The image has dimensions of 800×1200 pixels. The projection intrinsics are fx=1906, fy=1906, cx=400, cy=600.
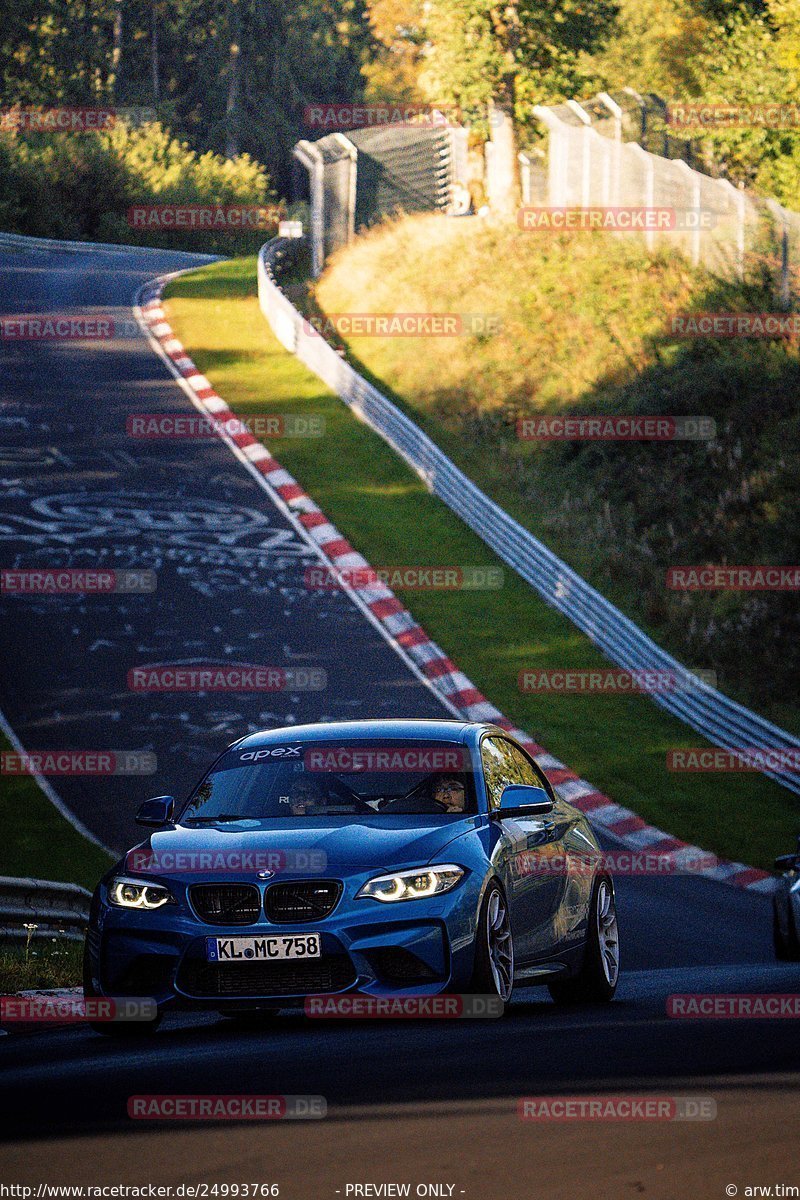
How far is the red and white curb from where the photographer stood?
60.2 ft

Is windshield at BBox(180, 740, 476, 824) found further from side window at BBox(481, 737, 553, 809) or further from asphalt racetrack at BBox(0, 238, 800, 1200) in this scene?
asphalt racetrack at BBox(0, 238, 800, 1200)

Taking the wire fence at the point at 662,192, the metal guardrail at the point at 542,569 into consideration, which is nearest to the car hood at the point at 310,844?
the metal guardrail at the point at 542,569

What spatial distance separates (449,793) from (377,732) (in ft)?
1.86

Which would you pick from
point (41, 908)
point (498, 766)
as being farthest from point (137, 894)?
point (41, 908)

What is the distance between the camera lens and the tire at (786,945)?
13.2 m

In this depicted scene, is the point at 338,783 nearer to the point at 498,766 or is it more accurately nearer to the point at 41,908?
the point at 498,766

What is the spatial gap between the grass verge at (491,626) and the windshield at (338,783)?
31.9ft

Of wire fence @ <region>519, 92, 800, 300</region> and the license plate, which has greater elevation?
wire fence @ <region>519, 92, 800, 300</region>

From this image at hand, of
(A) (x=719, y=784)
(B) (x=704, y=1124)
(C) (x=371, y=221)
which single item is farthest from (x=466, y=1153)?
(C) (x=371, y=221)

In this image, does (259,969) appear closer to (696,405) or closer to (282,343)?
(696,405)

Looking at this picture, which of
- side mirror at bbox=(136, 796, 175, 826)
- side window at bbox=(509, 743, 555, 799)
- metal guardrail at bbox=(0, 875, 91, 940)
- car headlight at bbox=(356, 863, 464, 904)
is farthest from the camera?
metal guardrail at bbox=(0, 875, 91, 940)

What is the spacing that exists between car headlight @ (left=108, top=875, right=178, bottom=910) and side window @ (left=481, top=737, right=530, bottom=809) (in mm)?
1744

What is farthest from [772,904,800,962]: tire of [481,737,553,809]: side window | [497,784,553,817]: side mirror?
[497,784,553,817]: side mirror

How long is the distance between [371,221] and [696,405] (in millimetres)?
20878
